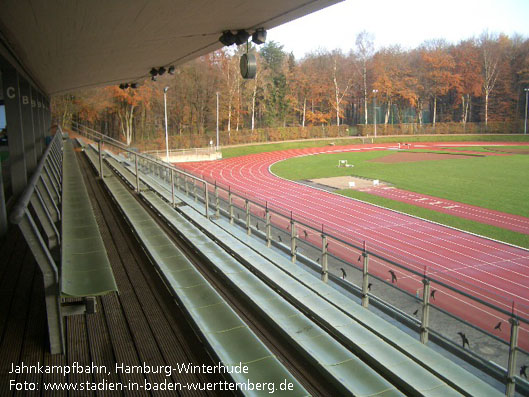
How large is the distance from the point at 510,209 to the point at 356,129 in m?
47.2

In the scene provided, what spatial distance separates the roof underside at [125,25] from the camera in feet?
11.6

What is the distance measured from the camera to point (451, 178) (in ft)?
96.2

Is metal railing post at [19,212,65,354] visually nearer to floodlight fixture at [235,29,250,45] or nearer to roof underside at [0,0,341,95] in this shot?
roof underside at [0,0,341,95]

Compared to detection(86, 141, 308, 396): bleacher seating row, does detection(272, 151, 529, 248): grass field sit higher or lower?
lower

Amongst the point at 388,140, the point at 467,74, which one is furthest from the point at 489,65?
the point at 388,140

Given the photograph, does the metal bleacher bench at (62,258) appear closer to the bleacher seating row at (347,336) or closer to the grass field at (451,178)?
the bleacher seating row at (347,336)

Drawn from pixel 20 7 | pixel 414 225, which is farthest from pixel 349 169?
pixel 20 7

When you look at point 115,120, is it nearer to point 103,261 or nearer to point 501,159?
point 501,159

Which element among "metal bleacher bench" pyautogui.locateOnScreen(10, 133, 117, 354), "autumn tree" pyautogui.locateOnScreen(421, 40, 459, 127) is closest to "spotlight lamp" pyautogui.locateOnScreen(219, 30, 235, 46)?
"metal bleacher bench" pyautogui.locateOnScreen(10, 133, 117, 354)

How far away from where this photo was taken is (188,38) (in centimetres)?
536

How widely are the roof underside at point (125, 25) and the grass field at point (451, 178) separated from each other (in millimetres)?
14028

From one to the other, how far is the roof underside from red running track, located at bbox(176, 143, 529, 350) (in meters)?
3.37

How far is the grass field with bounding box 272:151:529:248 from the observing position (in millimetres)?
19202

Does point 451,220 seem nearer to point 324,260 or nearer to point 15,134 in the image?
point 324,260
